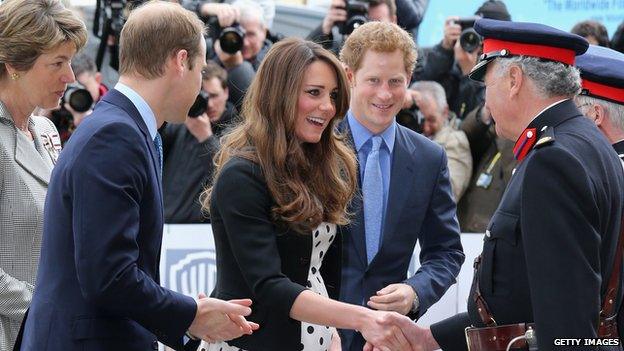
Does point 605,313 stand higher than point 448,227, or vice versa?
point 605,313

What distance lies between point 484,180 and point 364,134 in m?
2.54

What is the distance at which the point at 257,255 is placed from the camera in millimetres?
3494

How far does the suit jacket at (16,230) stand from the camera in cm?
362

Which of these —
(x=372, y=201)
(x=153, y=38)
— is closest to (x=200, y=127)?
(x=372, y=201)

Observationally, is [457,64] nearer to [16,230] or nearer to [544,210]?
[16,230]

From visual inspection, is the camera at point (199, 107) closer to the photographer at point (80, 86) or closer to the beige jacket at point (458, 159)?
the photographer at point (80, 86)

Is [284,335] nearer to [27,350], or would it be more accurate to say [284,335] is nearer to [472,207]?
[27,350]

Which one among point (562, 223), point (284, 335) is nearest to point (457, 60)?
point (284, 335)

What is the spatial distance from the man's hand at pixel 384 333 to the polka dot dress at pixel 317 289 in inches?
5.9

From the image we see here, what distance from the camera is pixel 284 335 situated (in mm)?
3596

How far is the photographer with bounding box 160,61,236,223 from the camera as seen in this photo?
669cm

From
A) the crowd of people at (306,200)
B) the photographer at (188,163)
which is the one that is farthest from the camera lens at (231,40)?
the crowd of people at (306,200)

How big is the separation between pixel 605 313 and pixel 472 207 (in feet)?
12.1

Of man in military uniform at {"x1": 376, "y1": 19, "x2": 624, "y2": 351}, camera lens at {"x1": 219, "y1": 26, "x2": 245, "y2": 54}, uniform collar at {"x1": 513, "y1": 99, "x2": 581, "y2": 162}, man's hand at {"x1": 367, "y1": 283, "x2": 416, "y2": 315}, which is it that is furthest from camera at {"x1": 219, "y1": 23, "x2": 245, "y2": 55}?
uniform collar at {"x1": 513, "y1": 99, "x2": 581, "y2": 162}
